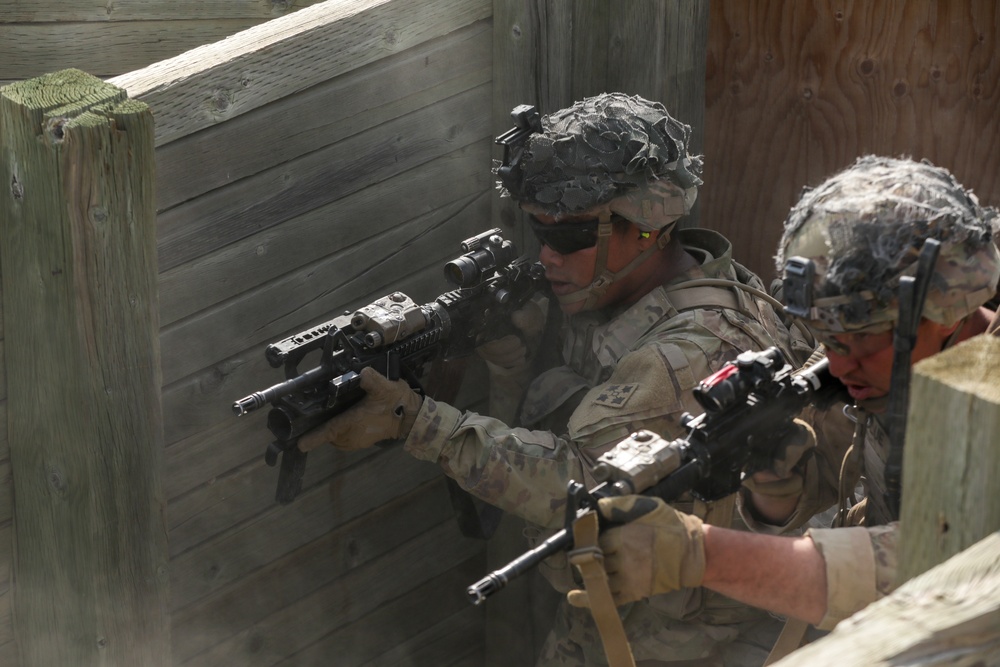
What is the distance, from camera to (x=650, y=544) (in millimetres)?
2611

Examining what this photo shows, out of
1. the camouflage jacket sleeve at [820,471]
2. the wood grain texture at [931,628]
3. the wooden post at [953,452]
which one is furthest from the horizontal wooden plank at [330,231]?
the wood grain texture at [931,628]

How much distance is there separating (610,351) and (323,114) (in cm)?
121

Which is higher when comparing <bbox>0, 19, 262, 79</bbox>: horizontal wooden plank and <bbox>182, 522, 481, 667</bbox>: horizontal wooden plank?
<bbox>0, 19, 262, 79</bbox>: horizontal wooden plank

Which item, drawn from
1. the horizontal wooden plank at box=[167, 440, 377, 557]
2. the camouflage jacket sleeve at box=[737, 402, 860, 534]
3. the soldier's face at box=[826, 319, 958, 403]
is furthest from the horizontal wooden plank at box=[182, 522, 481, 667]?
the soldier's face at box=[826, 319, 958, 403]

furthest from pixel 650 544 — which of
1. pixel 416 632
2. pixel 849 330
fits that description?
pixel 416 632

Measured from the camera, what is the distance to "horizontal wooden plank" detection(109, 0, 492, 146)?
3311 mm

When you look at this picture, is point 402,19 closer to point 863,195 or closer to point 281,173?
point 281,173

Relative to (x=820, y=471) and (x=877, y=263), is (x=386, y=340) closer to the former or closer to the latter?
(x=820, y=471)

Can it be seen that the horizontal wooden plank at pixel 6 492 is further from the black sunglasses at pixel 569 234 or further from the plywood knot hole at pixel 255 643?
the black sunglasses at pixel 569 234

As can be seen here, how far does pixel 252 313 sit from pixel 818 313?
1.87 meters

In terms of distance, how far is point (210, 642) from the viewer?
401 centimetres

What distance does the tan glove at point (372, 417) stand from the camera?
3.57 metres

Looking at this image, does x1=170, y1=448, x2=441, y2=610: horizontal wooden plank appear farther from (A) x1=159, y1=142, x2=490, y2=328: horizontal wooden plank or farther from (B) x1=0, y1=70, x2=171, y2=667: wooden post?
(A) x1=159, y1=142, x2=490, y2=328: horizontal wooden plank

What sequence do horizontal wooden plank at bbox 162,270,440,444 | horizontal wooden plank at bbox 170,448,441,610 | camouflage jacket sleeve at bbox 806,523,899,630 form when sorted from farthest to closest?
1. horizontal wooden plank at bbox 170,448,441,610
2. horizontal wooden plank at bbox 162,270,440,444
3. camouflage jacket sleeve at bbox 806,523,899,630
